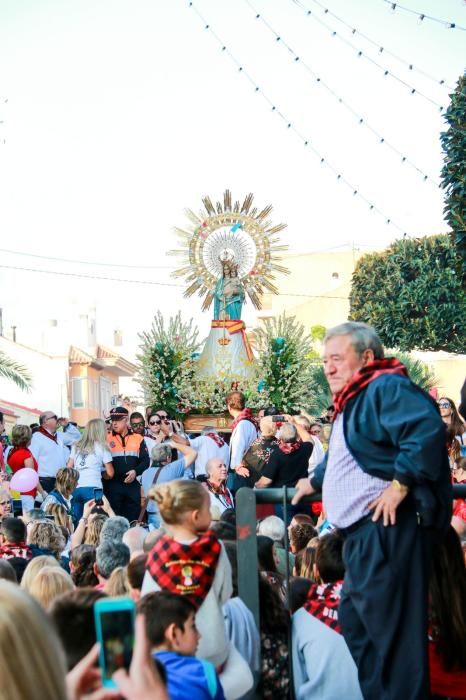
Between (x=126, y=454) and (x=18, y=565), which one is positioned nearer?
(x=18, y=565)

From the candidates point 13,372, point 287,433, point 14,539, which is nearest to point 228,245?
point 13,372

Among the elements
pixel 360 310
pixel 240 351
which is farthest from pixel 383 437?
pixel 360 310

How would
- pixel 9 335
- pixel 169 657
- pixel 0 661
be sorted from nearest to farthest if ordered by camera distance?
pixel 0 661
pixel 169 657
pixel 9 335

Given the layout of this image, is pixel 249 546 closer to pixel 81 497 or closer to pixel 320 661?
pixel 320 661

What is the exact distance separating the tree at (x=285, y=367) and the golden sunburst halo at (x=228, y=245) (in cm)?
301

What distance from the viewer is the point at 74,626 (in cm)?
303

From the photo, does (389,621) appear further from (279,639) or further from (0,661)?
(0,661)

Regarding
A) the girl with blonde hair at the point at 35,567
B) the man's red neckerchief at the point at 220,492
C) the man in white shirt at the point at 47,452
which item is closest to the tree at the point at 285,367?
the man in white shirt at the point at 47,452

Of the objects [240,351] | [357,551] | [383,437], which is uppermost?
[240,351]

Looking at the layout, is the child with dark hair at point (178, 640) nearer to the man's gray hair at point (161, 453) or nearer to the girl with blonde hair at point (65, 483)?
the man's gray hair at point (161, 453)

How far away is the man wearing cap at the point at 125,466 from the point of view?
12594 millimetres

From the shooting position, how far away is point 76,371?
238ft

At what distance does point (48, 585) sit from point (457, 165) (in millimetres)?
18486

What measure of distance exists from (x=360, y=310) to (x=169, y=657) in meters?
46.5
